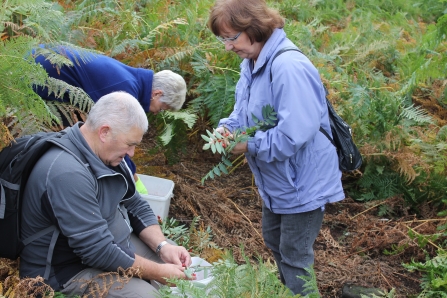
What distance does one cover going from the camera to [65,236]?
8.60 ft

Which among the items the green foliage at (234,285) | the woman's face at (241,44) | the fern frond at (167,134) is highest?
the woman's face at (241,44)

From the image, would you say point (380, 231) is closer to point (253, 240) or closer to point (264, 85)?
point (253, 240)

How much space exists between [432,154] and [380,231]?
105 cm

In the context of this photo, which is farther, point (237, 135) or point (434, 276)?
point (434, 276)

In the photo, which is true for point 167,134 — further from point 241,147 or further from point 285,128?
point 285,128

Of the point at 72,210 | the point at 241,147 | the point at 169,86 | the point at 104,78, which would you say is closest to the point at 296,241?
the point at 241,147

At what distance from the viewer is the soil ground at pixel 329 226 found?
4.02 m

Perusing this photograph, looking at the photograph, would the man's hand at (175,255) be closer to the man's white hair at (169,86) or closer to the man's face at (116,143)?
the man's face at (116,143)

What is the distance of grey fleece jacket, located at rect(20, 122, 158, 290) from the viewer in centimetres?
253

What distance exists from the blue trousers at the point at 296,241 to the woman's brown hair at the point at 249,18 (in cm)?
105

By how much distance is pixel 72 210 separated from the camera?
252cm

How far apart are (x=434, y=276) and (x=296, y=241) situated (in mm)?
1354

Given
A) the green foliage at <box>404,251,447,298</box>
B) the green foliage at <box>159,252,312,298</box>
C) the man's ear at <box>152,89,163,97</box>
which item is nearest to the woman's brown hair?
the man's ear at <box>152,89,163,97</box>

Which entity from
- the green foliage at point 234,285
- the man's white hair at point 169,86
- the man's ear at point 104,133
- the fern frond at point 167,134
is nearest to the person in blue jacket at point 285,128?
the green foliage at point 234,285
